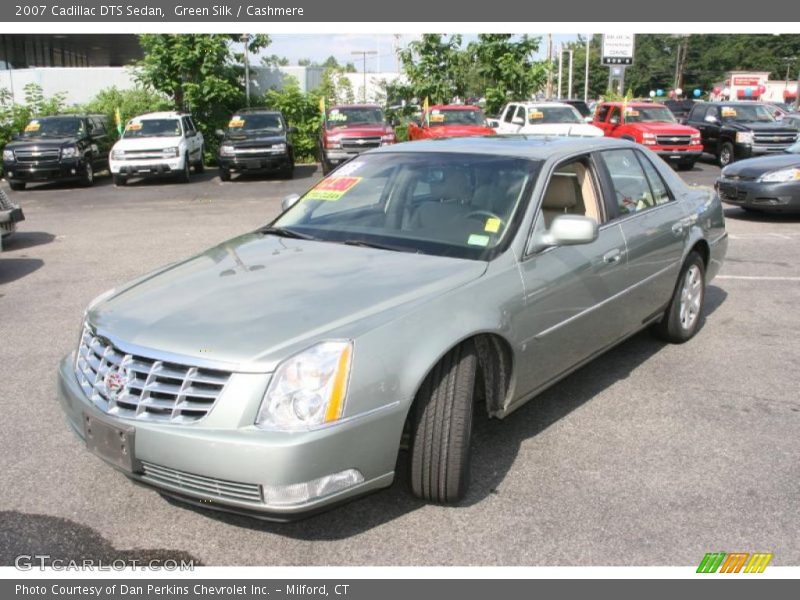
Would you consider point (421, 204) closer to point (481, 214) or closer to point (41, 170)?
point (481, 214)

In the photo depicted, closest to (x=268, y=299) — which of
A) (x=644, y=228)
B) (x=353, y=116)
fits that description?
(x=644, y=228)

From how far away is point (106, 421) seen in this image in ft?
10.6

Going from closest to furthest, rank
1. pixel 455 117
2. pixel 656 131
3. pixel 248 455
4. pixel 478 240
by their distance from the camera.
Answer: pixel 248 455 → pixel 478 240 → pixel 656 131 → pixel 455 117

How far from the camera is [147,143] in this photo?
65.1 feet

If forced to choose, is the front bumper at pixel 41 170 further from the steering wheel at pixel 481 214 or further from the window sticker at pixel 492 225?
the window sticker at pixel 492 225

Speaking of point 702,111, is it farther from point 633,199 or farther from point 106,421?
point 106,421

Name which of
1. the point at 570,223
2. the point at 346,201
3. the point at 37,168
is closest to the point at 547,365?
the point at 570,223

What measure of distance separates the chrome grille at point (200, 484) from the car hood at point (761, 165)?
37.5ft

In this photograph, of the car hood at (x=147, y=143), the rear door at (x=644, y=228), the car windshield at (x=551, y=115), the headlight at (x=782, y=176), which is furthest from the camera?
the car windshield at (x=551, y=115)

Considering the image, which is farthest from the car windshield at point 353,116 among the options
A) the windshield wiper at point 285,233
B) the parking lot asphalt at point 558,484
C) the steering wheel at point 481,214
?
the steering wheel at point 481,214

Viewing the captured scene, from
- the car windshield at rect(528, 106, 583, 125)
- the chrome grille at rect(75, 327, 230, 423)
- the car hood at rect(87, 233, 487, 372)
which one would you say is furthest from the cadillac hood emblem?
the car windshield at rect(528, 106, 583, 125)

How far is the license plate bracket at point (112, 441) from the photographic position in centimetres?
316

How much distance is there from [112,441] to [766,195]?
1141 cm

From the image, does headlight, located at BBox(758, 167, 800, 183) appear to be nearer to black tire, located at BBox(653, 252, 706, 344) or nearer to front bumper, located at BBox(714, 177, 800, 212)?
front bumper, located at BBox(714, 177, 800, 212)
